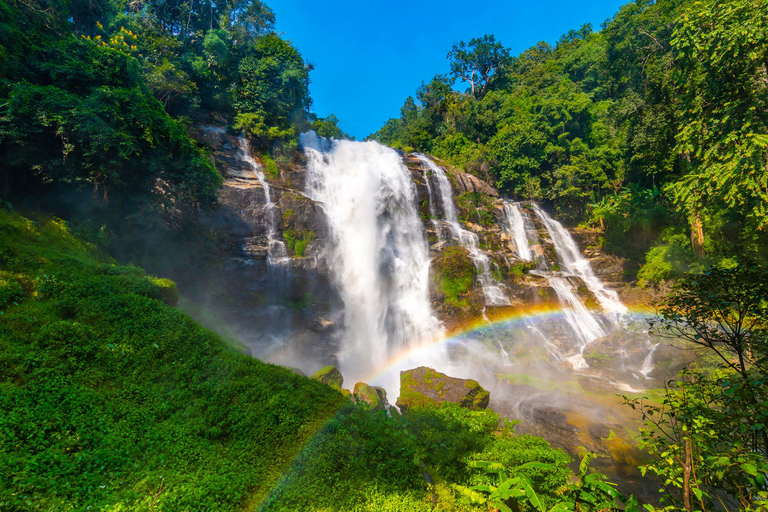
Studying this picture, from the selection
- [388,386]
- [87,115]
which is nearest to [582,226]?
[388,386]

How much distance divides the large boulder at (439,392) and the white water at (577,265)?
1194cm

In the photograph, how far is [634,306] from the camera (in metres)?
18.0

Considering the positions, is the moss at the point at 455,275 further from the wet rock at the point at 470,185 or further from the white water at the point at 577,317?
the wet rock at the point at 470,185

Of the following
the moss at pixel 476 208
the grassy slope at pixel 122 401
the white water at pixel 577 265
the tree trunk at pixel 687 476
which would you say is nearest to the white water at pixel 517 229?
the moss at pixel 476 208

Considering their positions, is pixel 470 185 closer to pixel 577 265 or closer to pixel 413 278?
pixel 577 265

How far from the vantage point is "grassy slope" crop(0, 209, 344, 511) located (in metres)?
3.13

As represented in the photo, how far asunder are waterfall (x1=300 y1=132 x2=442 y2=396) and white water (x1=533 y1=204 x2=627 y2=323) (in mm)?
9681

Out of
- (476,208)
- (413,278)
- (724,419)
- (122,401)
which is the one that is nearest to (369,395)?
(122,401)

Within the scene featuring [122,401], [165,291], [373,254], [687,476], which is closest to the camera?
[687,476]

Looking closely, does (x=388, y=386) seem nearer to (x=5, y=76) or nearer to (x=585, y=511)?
(x=585, y=511)

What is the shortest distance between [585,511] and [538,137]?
27.9 meters

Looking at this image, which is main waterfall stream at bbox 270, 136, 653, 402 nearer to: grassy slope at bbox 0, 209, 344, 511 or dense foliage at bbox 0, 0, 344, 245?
dense foliage at bbox 0, 0, 344, 245

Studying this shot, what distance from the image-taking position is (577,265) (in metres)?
21.4

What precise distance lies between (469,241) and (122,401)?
18.8 m
